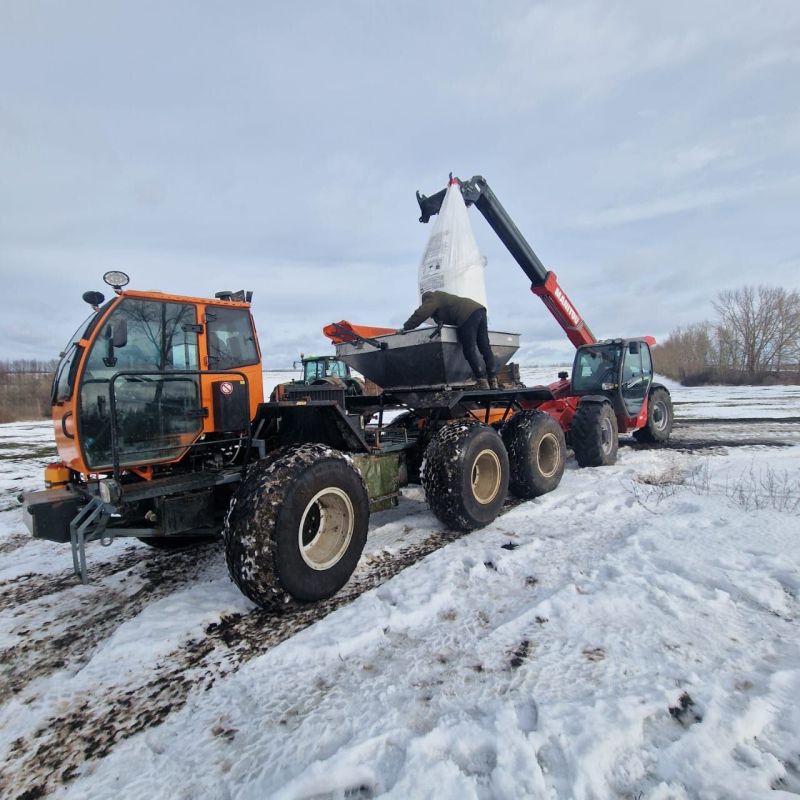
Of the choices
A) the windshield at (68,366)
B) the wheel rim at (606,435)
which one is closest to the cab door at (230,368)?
the windshield at (68,366)

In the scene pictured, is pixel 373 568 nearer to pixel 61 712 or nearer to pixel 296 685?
pixel 296 685

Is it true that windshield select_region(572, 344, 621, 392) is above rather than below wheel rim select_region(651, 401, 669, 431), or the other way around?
above

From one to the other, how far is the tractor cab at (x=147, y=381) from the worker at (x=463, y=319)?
2.04m

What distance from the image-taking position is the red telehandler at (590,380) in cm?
796

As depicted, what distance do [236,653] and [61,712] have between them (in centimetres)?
88

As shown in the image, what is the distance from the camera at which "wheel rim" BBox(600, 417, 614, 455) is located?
7992mm

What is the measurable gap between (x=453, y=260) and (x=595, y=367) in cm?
574

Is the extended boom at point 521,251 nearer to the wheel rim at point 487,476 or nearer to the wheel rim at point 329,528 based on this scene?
the wheel rim at point 487,476

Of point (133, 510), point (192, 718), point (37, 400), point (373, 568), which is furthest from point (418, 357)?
point (37, 400)

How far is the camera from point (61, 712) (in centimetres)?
250

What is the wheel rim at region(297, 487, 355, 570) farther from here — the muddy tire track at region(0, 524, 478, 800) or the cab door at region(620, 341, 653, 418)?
the cab door at region(620, 341, 653, 418)

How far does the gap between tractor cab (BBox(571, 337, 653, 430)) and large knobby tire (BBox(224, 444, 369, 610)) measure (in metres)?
7.39

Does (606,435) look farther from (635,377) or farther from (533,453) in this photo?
(533,453)

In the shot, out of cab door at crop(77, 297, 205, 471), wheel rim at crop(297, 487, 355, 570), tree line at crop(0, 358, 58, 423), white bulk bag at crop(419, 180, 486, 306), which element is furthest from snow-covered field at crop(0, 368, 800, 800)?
tree line at crop(0, 358, 58, 423)
